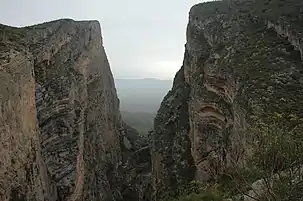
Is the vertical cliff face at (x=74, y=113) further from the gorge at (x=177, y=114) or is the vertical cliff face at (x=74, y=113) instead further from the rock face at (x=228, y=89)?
the rock face at (x=228, y=89)

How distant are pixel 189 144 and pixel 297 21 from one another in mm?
12529

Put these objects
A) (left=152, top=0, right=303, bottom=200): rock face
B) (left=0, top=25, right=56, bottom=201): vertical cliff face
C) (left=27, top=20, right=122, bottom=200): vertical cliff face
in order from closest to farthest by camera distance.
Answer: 1. (left=152, top=0, right=303, bottom=200): rock face
2. (left=0, top=25, right=56, bottom=201): vertical cliff face
3. (left=27, top=20, right=122, bottom=200): vertical cliff face

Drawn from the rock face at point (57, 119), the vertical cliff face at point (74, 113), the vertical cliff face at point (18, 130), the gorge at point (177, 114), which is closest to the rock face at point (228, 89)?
the gorge at point (177, 114)

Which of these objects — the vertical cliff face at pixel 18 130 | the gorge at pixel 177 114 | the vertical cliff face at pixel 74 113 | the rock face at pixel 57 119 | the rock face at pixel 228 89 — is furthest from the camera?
the vertical cliff face at pixel 74 113

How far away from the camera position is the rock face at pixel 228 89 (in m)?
18.8

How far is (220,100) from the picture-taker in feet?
88.1

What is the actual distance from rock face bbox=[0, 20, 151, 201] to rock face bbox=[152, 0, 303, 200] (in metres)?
6.55

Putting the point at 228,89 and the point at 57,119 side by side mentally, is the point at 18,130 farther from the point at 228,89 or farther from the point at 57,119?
the point at 228,89

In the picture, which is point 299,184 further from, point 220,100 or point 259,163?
point 220,100

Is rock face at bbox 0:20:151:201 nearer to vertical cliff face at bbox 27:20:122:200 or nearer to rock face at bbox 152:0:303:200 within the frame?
vertical cliff face at bbox 27:20:122:200

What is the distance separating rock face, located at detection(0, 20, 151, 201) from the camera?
21.4m

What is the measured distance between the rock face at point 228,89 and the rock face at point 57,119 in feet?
21.5

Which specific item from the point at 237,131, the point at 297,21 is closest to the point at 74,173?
the point at 237,131

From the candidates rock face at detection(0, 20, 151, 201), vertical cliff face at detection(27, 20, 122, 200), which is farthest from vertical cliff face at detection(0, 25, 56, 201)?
vertical cliff face at detection(27, 20, 122, 200)
